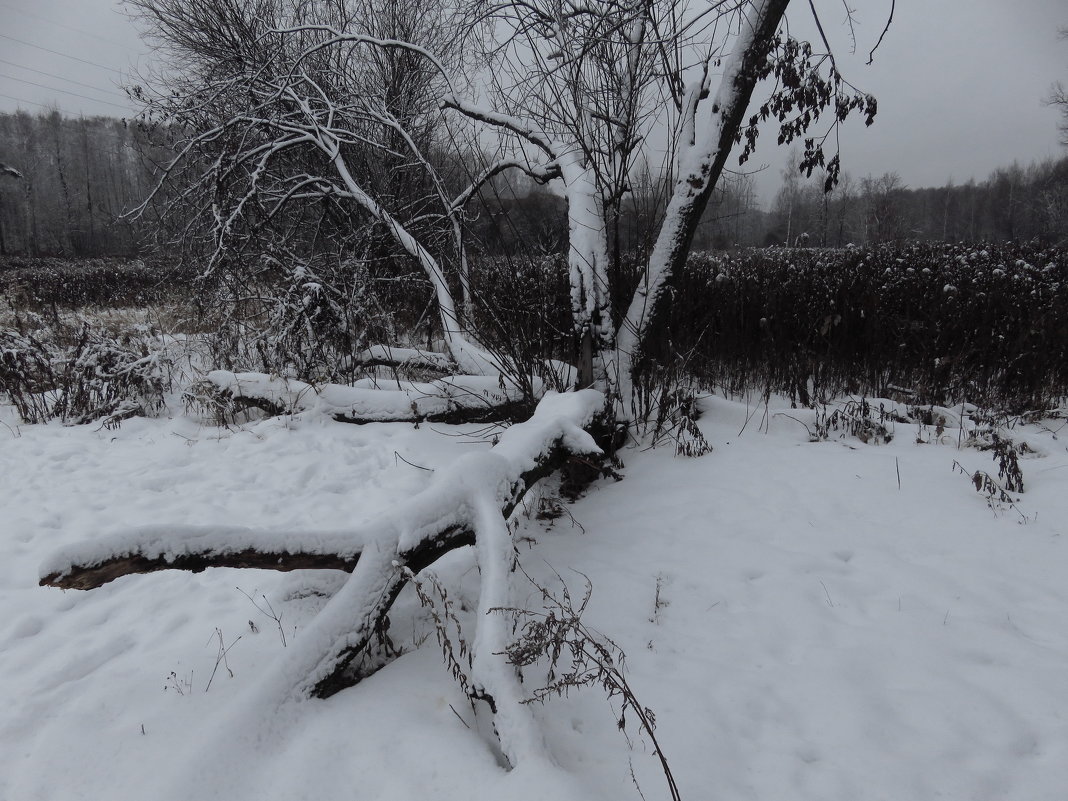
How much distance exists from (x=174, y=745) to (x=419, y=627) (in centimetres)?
81

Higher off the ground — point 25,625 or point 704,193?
point 704,193

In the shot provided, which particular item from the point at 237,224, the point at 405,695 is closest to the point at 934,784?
the point at 405,695

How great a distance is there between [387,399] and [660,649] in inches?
105

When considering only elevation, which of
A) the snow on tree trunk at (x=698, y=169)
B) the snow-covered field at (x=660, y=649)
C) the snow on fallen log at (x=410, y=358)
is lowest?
the snow-covered field at (x=660, y=649)

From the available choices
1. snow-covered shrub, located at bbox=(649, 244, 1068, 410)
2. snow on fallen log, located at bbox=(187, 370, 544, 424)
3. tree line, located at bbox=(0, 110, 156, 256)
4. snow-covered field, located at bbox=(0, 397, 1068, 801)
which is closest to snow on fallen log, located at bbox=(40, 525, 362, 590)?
snow-covered field, located at bbox=(0, 397, 1068, 801)

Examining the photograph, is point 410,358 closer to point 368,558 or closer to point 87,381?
point 368,558

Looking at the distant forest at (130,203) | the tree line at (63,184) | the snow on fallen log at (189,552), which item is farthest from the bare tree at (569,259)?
the tree line at (63,184)

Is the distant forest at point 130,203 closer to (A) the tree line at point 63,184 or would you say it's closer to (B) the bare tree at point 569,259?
(A) the tree line at point 63,184

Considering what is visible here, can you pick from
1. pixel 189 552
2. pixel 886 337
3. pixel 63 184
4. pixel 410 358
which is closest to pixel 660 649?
pixel 189 552

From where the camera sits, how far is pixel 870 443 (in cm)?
359

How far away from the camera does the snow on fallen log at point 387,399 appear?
379 cm

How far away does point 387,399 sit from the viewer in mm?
3887

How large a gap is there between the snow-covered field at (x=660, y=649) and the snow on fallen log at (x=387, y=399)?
686mm

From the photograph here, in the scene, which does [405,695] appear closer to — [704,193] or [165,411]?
[704,193]
